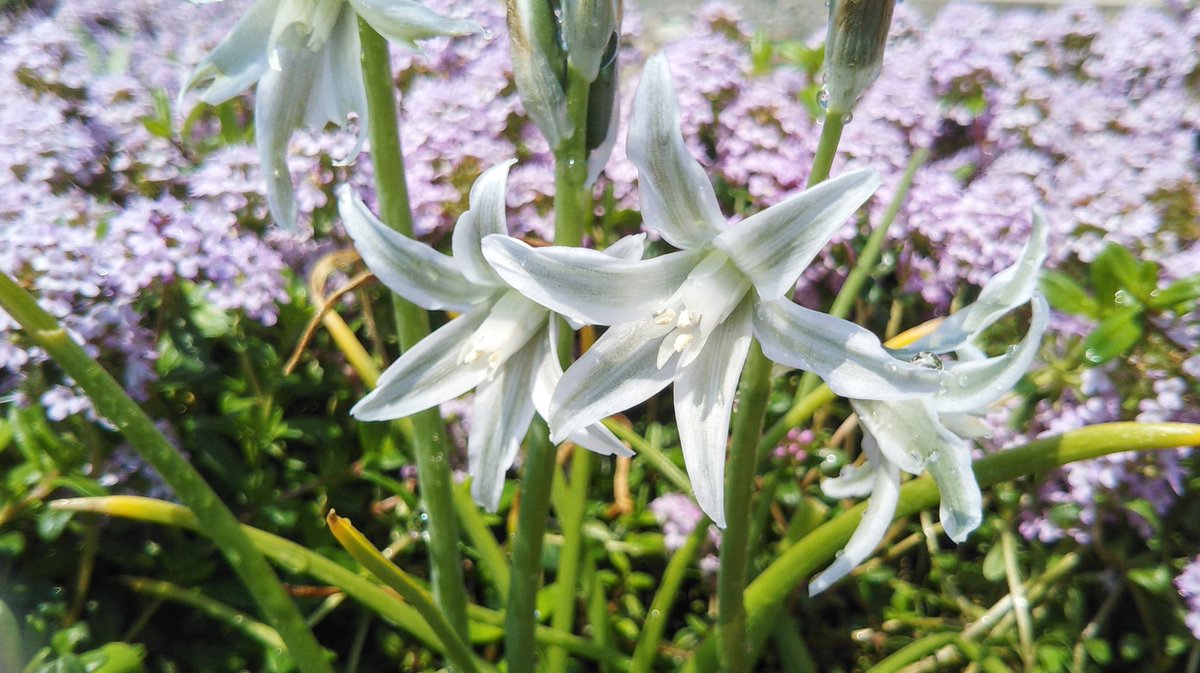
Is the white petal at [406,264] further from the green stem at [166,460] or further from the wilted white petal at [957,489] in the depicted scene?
the wilted white petal at [957,489]

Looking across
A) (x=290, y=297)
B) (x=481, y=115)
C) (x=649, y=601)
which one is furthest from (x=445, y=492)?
(x=481, y=115)

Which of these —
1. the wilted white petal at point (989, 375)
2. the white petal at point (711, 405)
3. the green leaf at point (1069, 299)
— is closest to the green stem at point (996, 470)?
the wilted white petal at point (989, 375)

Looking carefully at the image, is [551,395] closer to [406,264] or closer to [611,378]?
[611,378]

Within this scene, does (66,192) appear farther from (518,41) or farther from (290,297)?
(518,41)

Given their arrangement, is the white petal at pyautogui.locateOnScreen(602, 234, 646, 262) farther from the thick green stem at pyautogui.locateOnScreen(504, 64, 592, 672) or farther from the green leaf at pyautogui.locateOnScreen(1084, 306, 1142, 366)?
the green leaf at pyautogui.locateOnScreen(1084, 306, 1142, 366)

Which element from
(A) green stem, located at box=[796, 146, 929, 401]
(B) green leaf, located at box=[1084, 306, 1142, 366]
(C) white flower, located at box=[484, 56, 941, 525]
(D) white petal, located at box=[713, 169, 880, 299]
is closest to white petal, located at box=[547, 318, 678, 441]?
(C) white flower, located at box=[484, 56, 941, 525]

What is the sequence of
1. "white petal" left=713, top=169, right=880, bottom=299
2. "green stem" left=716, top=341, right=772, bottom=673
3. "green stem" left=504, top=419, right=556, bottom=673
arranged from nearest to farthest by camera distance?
"white petal" left=713, top=169, right=880, bottom=299
"green stem" left=716, top=341, right=772, bottom=673
"green stem" left=504, top=419, right=556, bottom=673

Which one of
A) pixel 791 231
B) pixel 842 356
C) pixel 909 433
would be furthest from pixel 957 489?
pixel 791 231
